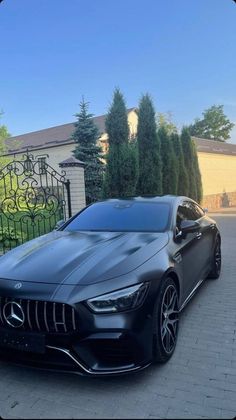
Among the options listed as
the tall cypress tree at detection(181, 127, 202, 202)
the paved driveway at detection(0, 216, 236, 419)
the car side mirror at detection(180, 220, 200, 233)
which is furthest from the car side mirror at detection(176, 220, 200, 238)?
the tall cypress tree at detection(181, 127, 202, 202)

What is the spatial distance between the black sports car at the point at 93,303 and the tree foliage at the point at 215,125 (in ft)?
192

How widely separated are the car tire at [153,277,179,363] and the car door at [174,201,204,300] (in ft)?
1.53

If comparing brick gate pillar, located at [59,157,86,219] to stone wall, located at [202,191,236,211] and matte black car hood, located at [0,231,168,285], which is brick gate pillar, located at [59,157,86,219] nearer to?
matte black car hood, located at [0,231,168,285]

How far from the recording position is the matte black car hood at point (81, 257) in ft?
8.91

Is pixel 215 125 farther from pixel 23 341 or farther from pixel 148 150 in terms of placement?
pixel 23 341

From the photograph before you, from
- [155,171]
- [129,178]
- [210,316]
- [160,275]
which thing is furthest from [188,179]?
[160,275]

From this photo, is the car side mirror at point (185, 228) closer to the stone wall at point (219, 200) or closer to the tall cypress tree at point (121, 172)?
the tall cypress tree at point (121, 172)

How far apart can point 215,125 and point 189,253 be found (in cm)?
5875

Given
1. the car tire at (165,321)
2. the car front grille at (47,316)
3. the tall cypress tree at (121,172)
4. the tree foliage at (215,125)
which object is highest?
the tree foliage at (215,125)

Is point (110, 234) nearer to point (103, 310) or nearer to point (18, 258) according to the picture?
point (18, 258)

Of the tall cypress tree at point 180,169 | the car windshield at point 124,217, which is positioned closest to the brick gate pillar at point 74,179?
the car windshield at point 124,217

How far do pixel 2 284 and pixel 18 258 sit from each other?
45 centimetres

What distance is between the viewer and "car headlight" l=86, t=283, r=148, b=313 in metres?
2.52

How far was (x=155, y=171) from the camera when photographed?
12.0 metres
